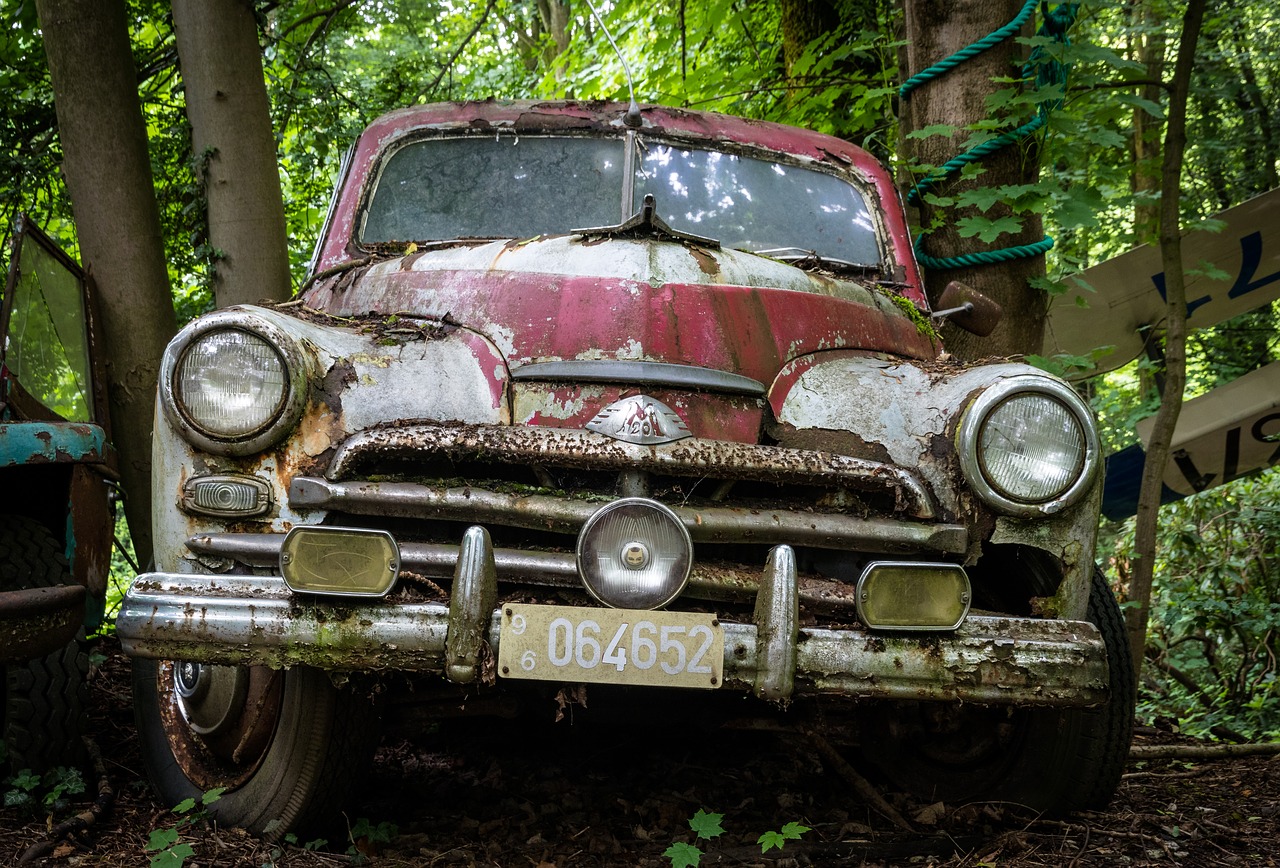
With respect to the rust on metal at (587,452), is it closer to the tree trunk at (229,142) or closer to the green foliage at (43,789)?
the green foliage at (43,789)

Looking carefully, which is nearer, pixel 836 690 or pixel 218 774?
pixel 836 690

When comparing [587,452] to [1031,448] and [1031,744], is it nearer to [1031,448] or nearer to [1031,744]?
[1031,448]

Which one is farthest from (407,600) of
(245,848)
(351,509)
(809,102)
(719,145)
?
(809,102)

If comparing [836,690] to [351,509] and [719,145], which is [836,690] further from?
[719,145]

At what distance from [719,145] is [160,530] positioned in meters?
2.23

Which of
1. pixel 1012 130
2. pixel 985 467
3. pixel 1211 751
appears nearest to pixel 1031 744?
pixel 985 467

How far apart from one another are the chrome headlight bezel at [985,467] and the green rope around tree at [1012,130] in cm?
178

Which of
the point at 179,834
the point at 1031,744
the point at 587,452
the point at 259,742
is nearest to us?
the point at 587,452

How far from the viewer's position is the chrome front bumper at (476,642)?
206 centimetres

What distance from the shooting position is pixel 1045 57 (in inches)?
144

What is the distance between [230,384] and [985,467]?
1.66m

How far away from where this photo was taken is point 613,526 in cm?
207

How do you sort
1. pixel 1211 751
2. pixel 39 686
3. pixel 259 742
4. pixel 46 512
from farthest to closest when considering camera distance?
1. pixel 1211 751
2. pixel 46 512
3. pixel 39 686
4. pixel 259 742

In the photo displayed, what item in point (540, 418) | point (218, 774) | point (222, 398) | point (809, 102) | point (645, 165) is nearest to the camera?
point (222, 398)
